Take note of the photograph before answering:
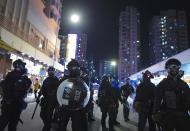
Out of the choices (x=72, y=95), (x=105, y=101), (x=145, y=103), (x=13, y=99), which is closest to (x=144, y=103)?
(x=145, y=103)

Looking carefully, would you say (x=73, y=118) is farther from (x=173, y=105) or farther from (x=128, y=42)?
(x=128, y=42)

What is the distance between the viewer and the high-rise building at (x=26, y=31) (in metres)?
14.0

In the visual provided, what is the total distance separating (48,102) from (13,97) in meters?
1.18

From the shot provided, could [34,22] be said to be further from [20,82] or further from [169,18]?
[169,18]

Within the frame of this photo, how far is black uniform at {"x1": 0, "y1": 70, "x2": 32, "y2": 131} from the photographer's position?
3.21m

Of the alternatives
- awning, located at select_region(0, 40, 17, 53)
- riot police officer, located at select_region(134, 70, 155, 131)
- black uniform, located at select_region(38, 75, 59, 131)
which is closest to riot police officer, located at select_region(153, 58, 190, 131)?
riot police officer, located at select_region(134, 70, 155, 131)

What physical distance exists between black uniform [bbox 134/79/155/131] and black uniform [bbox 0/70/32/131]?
3.02 m

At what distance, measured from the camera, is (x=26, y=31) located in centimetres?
2020

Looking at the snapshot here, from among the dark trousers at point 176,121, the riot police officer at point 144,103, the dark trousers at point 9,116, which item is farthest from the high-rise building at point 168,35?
the dark trousers at point 9,116

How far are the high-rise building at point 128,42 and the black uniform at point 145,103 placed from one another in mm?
112218

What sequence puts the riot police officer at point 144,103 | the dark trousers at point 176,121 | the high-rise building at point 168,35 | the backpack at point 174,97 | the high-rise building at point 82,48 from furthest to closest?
the high-rise building at point 82,48, the high-rise building at point 168,35, the riot police officer at point 144,103, the backpack at point 174,97, the dark trousers at point 176,121

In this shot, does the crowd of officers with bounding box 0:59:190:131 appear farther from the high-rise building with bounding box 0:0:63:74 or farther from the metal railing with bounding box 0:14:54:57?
the metal railing with bounding box 0:14:54:57

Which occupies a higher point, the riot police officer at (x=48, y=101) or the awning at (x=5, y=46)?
the awning at (x=5, y=46)

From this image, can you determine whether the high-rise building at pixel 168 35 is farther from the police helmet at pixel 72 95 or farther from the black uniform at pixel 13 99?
the black uniform at pixel 13 99
